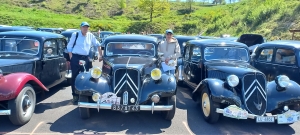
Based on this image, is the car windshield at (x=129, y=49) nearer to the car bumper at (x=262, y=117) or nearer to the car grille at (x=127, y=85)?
the car grille at (x=127, y=85)

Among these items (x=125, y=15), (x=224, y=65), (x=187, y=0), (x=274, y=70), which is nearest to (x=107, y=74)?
(x=224, y=65)

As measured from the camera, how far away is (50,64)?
22.1ft

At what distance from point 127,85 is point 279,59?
4.52 meters

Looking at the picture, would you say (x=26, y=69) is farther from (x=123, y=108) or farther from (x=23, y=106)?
(x=123, y=108)

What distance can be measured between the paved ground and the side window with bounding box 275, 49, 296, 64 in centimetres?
206

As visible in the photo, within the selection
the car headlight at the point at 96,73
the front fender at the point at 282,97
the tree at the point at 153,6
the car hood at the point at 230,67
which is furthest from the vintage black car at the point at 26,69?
the tree at the point at 153,6

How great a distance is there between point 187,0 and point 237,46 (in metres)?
60.9

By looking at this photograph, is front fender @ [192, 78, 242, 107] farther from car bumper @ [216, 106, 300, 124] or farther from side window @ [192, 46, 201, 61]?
side window @ [192, 46, 201, 61]

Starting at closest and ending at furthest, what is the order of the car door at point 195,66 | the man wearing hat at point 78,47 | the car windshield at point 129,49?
the man wearing hat at point 78,47 < the car windshield at point 129,49 < the car door at point 195,66

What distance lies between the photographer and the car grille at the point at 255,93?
510 centimetres

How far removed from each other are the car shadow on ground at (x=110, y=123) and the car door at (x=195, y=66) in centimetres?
178

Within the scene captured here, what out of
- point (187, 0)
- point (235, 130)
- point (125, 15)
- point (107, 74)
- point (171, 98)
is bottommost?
point (235, 130)

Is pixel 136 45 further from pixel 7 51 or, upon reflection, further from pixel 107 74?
pixel 7 51

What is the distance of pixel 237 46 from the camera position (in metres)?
6.95
